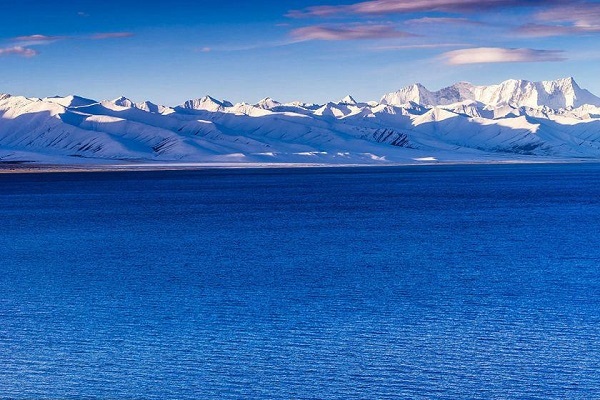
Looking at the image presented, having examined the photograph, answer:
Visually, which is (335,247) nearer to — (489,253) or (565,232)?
(489,253)

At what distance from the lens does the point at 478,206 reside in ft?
247

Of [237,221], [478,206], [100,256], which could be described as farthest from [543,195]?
[100,256]

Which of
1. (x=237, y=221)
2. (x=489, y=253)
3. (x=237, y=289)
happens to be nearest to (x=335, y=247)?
(x=489, y=253)

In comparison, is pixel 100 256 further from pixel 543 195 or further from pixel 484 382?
pixel 543 195

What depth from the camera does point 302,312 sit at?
26.4 m

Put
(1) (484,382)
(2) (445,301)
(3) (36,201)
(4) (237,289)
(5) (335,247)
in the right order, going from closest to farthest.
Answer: (1) (484,382), (2) (445,301), (4) (237,289), (5) (335,247), (3) (36,201)

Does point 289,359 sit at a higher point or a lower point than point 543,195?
higher

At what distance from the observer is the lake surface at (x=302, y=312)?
1966 cm

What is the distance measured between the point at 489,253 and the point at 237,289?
1395 centimetres

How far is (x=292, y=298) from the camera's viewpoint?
94.6 feet

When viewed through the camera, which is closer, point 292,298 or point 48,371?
point 48,371

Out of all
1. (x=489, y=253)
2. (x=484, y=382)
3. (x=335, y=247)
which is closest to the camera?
(x=484, y=382)

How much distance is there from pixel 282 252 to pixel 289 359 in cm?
2102

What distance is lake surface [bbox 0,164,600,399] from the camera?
19.7m
